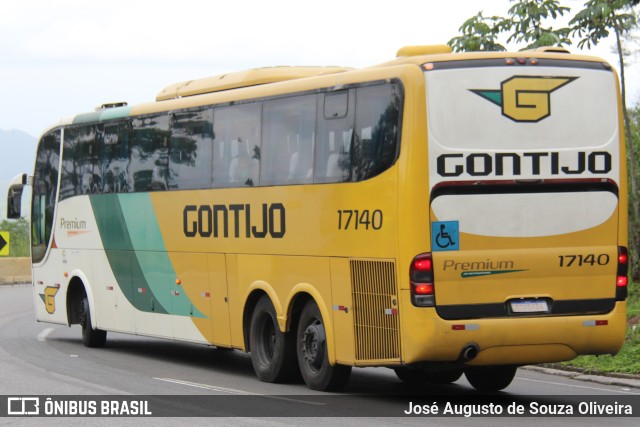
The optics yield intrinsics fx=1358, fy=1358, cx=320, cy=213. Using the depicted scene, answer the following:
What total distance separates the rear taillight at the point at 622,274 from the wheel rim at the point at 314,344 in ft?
11.0

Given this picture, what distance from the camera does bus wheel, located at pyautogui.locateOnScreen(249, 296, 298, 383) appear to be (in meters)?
16.3

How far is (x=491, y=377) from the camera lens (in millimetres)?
15859

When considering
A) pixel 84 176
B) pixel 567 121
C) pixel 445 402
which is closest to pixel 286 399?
pixel 445 402

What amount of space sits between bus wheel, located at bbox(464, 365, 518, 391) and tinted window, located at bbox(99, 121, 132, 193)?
22.6 ft

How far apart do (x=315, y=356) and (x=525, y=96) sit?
3.95m

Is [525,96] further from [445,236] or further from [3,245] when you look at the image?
[3,245]

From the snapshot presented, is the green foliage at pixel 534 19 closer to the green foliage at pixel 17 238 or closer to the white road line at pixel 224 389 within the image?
the white road line at pixel 224 389

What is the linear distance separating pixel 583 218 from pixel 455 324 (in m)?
1.85

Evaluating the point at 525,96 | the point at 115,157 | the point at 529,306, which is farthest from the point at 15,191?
the point at 529,306

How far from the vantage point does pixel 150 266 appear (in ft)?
65.5

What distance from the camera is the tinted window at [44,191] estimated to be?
23516 millimetres

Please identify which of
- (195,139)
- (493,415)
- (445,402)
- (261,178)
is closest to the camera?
(493,415)

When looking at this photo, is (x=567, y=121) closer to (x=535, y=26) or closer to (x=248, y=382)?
(x=248, y=382)

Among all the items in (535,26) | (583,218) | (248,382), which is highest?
(535,26)
